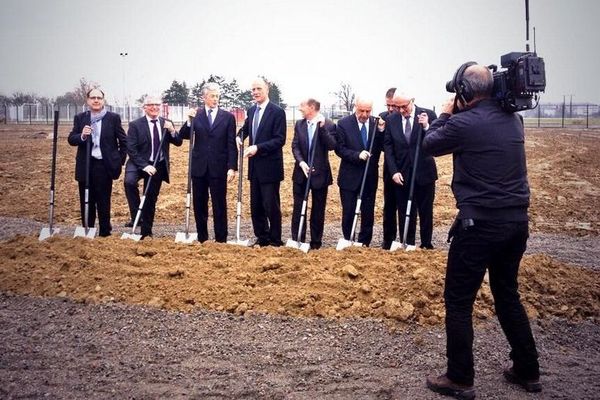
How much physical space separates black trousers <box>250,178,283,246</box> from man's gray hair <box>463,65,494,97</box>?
4935 mm

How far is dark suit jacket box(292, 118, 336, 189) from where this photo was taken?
9.36 m

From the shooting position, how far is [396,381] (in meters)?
4.95

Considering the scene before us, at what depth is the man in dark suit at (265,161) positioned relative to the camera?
912 centimetres

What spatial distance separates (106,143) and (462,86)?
20.7ft

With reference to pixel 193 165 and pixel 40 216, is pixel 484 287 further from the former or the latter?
pixel 40 216

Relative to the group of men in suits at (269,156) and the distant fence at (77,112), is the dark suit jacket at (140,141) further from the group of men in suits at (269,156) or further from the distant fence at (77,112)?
the distant fence at (77,112)

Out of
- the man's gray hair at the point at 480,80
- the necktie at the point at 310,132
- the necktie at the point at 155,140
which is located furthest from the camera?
the necktie at the point at 155,140

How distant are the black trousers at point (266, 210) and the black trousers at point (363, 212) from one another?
1025 millimetres

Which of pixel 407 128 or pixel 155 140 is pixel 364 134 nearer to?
pixel 407 128

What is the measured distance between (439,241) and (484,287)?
165 inches

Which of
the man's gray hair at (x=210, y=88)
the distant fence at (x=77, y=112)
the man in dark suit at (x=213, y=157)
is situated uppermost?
the distant fence at (x=77, y=112)

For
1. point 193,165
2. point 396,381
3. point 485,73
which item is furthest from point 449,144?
point 193,165

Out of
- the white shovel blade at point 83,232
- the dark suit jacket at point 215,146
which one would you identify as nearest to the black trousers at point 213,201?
the dark suit jacket at point 215,146

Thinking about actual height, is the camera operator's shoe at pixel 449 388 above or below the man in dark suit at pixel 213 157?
below
